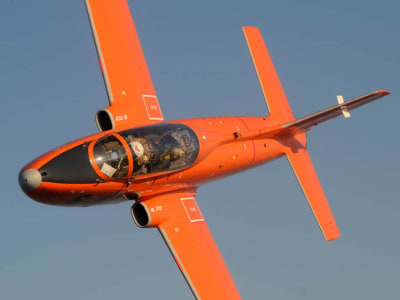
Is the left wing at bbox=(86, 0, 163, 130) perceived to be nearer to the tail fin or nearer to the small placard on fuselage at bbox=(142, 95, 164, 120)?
the small placard on fuselage at bbox=(142, 95, 164, 120)

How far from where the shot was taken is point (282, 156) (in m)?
31.8

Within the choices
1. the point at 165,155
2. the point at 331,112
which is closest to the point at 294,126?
the point at 331,112

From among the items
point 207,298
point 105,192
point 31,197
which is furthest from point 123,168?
point 207,298

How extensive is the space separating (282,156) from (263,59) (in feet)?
15.5

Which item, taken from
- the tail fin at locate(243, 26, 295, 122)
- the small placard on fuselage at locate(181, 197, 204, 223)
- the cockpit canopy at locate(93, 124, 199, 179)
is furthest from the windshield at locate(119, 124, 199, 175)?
the tail fin at locate(243, 26, 295, 122)

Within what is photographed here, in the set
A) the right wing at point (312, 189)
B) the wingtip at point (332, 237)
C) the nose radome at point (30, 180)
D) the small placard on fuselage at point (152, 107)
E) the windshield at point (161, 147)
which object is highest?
the small placard on fuselage at point (152, 107)

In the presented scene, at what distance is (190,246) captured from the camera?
2616 cm

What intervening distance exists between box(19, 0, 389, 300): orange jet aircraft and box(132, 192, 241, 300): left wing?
0.04 metres

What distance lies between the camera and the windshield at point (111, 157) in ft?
77.1

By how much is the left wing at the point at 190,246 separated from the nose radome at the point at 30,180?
4.49 m

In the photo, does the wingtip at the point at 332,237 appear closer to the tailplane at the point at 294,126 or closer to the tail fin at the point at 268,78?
the tailplane at the point at 294,126

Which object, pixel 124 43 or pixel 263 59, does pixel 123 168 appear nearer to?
pixel 124 43

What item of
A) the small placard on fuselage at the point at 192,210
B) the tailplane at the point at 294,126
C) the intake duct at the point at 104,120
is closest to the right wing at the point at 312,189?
the tailplane at the point at 294,126

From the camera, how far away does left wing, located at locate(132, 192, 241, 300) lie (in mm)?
25547
